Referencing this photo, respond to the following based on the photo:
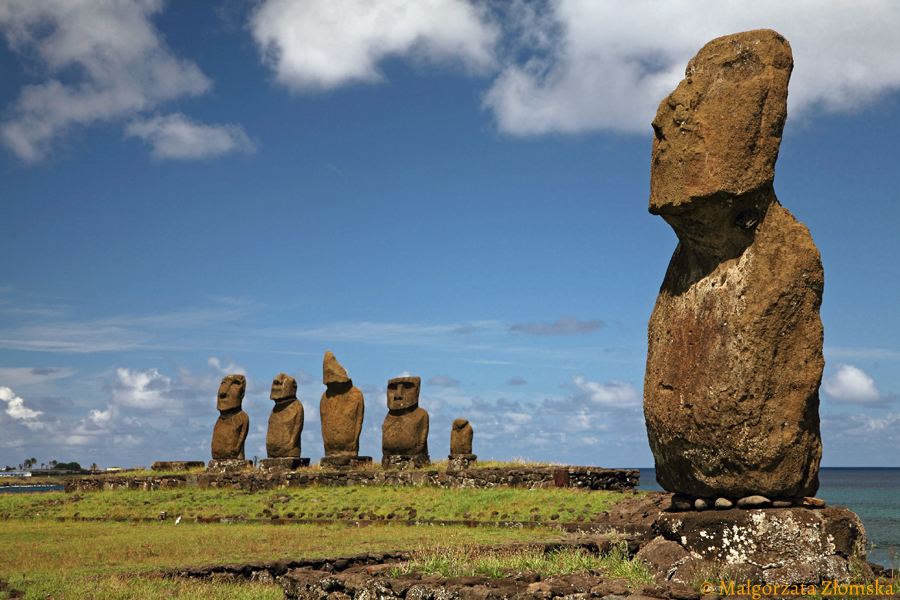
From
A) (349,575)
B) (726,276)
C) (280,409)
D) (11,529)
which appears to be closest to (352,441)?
(280,409)

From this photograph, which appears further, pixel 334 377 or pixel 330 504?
pixel 334 377

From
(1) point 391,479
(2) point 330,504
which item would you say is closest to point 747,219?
(2) point 330,504

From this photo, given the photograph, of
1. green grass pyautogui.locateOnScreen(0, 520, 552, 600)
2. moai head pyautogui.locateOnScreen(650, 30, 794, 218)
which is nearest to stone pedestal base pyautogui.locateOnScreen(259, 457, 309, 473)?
green grass pyautogui.locateOnScreen(0, 520, 552, 600)

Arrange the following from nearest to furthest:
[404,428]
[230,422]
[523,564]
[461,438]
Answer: [523,564] → [404,428] → [461,438] → [230,422]

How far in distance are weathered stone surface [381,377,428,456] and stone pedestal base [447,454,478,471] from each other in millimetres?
1008

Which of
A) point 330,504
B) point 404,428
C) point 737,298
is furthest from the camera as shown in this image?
point 404,428

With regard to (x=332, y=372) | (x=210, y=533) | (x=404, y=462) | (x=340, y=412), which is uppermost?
(x=332, y=372)

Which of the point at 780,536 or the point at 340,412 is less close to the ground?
the point at 340,412

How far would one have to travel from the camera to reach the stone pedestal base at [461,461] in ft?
80.4

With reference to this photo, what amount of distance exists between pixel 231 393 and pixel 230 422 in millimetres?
1023

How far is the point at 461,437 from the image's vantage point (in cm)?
2595

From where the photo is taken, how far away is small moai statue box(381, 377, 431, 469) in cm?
2512

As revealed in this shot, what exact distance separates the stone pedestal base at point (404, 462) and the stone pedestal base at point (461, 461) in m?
0.88

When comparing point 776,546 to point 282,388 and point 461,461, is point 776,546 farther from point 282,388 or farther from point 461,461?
point 282,388
